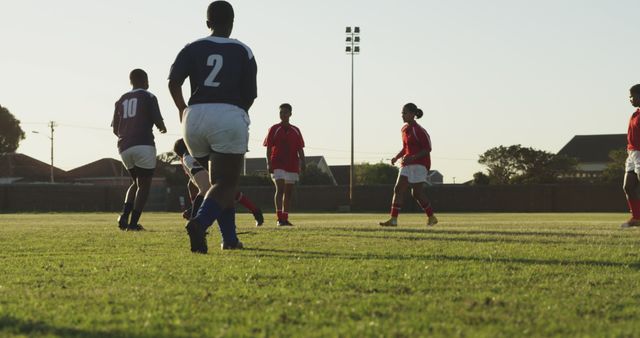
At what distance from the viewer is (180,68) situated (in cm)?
743

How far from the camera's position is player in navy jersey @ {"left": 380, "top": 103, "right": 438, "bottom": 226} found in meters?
13.9

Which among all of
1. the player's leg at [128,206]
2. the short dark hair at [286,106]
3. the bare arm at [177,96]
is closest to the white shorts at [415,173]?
the short dark hair at [286,106]

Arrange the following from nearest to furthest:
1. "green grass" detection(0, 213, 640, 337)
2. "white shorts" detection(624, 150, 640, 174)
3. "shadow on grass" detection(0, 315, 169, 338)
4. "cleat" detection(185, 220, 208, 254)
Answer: "shadow on grass" detection(0, 315, 169, 338), "green grass" detection(0, 213, 640, 337), "cleat" detection(185, 220, 208, 254), "white shorts" detection(624, 150, 640, 174)

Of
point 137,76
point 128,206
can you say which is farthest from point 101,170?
point 137,76

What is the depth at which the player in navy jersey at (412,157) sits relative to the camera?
1391 cm

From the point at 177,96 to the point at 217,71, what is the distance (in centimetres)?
42

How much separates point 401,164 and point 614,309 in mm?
10094

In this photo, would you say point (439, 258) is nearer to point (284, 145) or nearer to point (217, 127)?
point (217, 127)

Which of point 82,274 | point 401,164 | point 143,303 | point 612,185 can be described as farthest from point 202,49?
point 612,185

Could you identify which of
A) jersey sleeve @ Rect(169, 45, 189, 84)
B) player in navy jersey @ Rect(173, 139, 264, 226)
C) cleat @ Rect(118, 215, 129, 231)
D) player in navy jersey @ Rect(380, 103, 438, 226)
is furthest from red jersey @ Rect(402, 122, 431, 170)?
jersey sleeve @ Rect(169, 45, 189, 84)

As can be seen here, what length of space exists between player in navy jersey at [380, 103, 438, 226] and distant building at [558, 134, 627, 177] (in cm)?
11565

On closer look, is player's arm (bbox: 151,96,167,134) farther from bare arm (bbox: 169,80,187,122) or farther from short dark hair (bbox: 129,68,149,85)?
bare arm (bbox: 169,80,187,122)

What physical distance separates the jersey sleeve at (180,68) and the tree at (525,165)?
91059mm

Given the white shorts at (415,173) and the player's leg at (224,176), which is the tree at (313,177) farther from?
the player's leg at (224,176)
